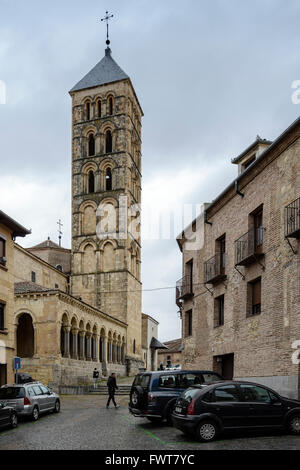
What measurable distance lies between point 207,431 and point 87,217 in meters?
49.6

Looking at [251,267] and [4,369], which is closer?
[251,267]

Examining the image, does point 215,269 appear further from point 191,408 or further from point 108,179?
point 108,179

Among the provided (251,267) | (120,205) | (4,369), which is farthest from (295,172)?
(120,205)

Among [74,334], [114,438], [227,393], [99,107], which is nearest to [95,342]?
[74,334]

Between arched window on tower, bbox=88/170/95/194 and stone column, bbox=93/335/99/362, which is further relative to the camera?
arched window on tower, bbox=88/170/95/194

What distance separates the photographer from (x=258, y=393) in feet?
42.4

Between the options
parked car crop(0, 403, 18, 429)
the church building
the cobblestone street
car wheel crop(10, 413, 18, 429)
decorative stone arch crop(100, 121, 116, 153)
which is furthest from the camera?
decorative stone arch crop(100, 121, 116, 153)

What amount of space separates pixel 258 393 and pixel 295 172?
734 cm

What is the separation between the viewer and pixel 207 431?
40.0ft

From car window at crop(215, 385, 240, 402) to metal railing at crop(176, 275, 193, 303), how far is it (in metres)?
13.1

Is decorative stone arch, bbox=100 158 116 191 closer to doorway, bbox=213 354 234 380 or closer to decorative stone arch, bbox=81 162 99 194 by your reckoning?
decorative stone arch, bbox=81 162 99 194

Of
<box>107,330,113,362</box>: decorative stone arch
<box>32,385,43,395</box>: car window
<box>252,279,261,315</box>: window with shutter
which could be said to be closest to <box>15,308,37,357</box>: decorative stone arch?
<box>107,330,113,362</box>: decorative stone arch

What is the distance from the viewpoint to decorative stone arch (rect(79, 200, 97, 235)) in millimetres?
59844
